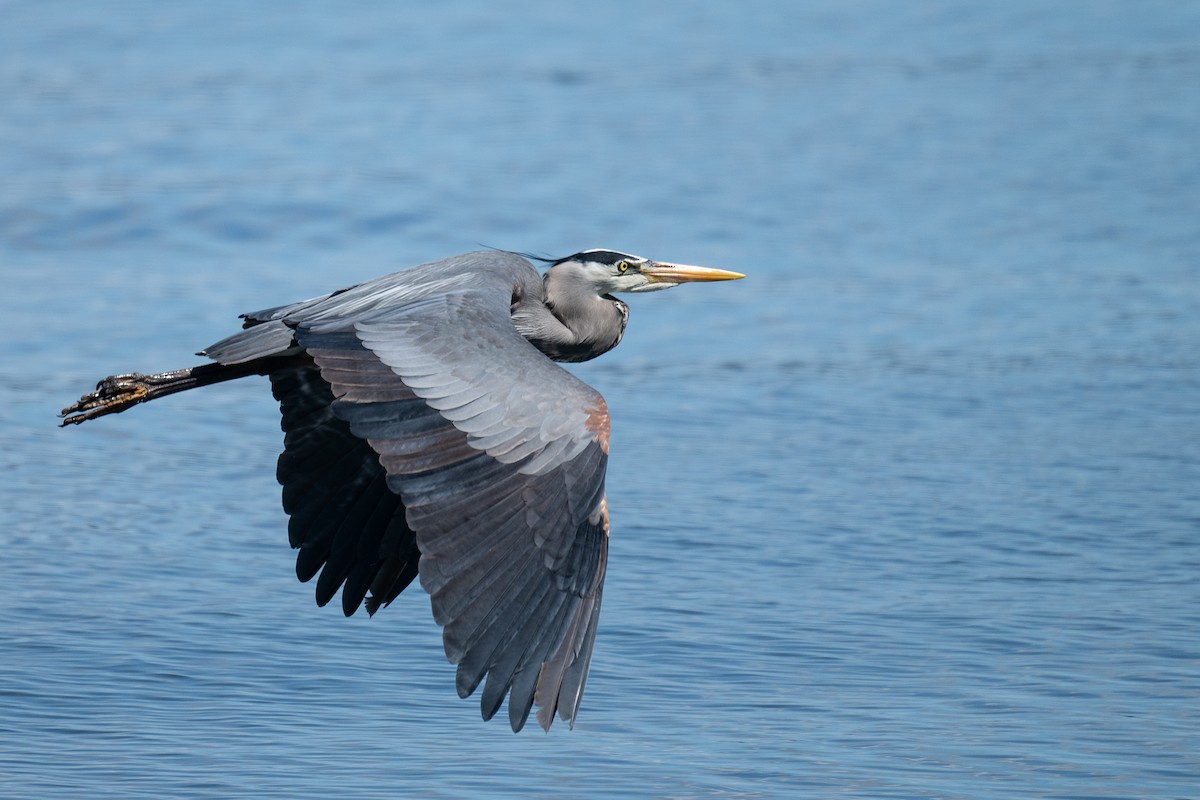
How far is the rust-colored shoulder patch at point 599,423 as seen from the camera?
5598mm

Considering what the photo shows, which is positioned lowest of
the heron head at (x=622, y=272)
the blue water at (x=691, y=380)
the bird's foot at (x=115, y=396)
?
the blue water at (x=691, y=380)

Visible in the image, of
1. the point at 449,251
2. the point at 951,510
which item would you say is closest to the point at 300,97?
the point at 449,251

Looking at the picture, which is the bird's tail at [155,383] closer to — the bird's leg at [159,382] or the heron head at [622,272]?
the bird's leg at [159,382]

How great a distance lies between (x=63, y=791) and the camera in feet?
19.8

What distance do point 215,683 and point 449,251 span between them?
6785mm

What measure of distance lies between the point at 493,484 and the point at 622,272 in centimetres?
226

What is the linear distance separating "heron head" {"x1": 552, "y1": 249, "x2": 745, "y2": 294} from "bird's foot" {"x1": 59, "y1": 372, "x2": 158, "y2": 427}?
170 centimetres

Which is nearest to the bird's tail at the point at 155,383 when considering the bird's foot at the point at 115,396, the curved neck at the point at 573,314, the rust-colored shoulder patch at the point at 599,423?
the bird's foot at the point at 115,396

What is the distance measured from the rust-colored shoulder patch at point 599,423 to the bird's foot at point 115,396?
86.9 inches

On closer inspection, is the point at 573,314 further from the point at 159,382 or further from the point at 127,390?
the point at 127,390

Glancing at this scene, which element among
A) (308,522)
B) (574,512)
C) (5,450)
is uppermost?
(574,512)

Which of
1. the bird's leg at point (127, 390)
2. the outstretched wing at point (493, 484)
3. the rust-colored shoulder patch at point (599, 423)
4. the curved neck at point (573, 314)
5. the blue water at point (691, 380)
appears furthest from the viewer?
the curved neck at point (573, 314)

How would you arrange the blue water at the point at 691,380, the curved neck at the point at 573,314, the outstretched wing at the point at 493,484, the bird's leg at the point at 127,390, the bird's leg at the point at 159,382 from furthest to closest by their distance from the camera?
1. the curved neck at the point at 573,314
2. the bird's leg at the point at 127,390
3. the bird's leg at the point at 159,382
4. the blue water at the point at 691,380
5. the outstretched wing at the point at 493,484

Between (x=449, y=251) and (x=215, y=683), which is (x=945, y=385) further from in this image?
(x=215, y=683)
